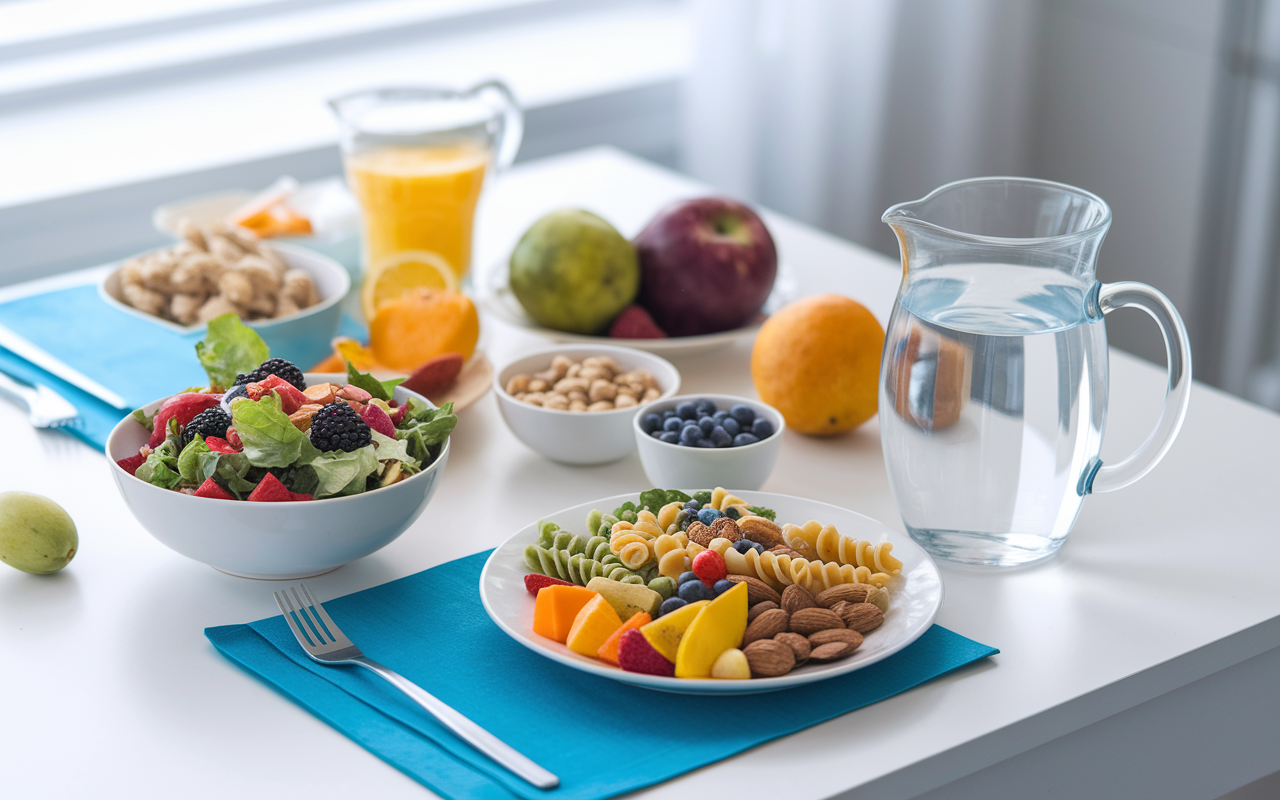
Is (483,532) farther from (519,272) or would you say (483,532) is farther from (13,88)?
(13,88)

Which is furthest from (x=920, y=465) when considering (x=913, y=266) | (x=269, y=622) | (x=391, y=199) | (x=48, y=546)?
(x=391, y=199)

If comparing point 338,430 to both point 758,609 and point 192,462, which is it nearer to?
point 192,462

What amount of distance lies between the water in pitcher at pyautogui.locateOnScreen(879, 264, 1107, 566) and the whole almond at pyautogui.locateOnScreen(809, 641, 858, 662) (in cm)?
19

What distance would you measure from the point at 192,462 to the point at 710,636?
396 mm

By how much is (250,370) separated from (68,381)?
1.07 feet

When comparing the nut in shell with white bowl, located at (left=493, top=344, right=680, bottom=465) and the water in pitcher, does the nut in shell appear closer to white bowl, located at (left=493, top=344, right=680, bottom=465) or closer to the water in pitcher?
the water in pitcher

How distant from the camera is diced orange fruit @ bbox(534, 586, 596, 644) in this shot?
801 mm

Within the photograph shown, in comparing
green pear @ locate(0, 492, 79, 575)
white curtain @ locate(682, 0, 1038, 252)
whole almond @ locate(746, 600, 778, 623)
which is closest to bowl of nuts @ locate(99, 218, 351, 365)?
green pear @ locate(0, 492, 79, 575)

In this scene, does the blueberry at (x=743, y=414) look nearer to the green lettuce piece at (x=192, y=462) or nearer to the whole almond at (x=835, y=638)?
the whole almond at (x=835, y=638)

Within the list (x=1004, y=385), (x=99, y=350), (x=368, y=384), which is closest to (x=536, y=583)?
(x=368, y=384)

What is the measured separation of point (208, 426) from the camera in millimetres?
888

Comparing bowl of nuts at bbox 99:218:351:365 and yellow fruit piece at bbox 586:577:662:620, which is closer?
yellow fruit piece at bbox 586:577:662:620

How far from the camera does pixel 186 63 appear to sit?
7.89ft

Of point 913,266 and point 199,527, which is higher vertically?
point 913,266
